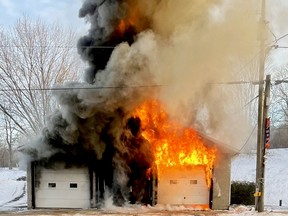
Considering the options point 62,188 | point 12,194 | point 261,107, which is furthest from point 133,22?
point 12,194

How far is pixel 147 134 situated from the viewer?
17.6m

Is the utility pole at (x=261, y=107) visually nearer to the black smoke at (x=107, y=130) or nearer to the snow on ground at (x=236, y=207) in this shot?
the snow on ground at (x=236, y=207)

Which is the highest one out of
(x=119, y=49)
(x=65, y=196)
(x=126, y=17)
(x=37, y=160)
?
(x=126, y=17)

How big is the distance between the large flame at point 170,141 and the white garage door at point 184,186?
290mm

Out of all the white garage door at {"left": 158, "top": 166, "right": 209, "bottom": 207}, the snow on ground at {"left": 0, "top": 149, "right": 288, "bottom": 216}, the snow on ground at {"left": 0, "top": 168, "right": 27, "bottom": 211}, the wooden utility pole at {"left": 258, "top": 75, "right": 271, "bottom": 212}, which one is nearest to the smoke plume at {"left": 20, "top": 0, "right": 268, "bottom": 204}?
the white garage door at {"left": 158, "top": 166, "right": 209, "bottom": 207}

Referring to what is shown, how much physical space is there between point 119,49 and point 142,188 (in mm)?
6759

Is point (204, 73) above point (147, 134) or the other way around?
above

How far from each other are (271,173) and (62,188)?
1697 cm

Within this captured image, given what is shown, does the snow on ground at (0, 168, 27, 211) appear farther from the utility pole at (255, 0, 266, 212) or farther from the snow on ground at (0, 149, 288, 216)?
the utility pole at (255, 0, 266, 212)

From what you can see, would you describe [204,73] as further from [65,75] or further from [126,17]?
[65,75]

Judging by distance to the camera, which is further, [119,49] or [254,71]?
[254,71]

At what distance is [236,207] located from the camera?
17.2m

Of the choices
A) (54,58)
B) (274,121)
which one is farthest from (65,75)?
(274,121)

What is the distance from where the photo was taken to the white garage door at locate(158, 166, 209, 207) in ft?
55.3
